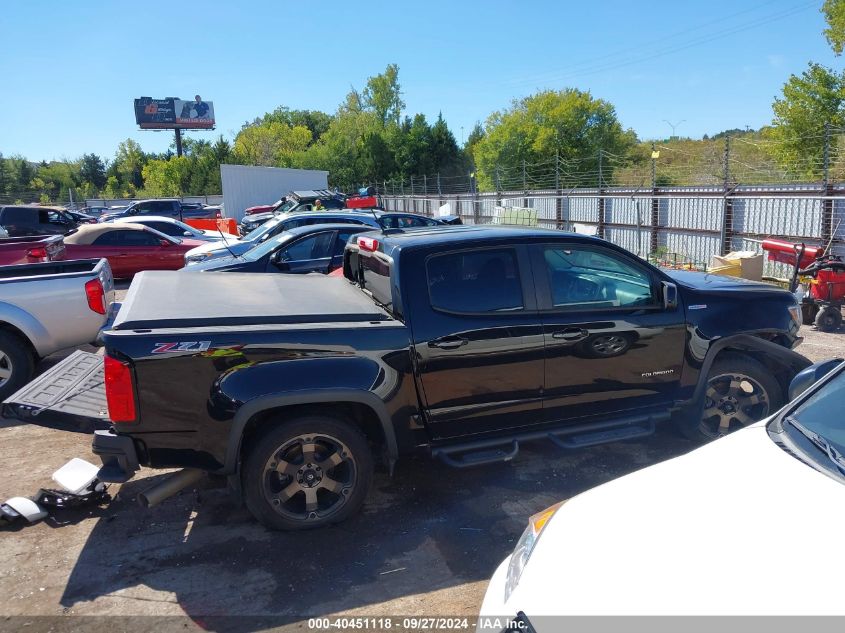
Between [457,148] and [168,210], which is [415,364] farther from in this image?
[457,148]

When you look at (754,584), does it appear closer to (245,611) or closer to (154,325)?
(245,611)

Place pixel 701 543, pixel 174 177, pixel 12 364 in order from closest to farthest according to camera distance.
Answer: pixel 701 543 < pixel 12 364 < pixel 174 177

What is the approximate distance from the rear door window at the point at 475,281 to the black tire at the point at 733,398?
1770 mm

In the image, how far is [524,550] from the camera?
8.27ft

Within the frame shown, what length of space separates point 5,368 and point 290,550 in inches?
184

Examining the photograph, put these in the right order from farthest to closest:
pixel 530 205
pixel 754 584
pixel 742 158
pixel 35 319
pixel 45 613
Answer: pixel 742 158 < pixel 530 205 < pixel 35 319 < pixel 45 613 < pixel 754 584

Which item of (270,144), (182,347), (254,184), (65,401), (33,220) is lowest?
(65,401)

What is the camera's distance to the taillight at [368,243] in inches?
188

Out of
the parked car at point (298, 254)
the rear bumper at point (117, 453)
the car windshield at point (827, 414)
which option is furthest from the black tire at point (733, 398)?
the parked car at point (298, 254)

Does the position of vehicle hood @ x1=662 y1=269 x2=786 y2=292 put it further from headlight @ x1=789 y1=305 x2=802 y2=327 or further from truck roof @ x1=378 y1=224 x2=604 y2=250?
truck roof @ x1=378 y1=224 x2=604 y2=250

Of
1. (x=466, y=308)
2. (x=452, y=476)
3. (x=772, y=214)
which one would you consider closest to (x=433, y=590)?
(x=452, y=476)

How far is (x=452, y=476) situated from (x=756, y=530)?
304 cm

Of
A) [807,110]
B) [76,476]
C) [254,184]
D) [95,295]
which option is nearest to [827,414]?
[76,476]

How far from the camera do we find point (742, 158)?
1252 inches
